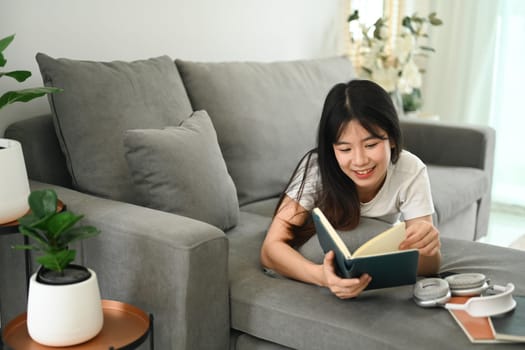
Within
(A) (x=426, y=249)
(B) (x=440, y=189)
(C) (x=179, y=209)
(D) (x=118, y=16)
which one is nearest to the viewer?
(A) (x=426, y=249)

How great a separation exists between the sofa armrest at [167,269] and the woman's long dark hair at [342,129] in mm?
300

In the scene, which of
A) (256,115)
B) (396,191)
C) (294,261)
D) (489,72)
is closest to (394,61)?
(489,72)

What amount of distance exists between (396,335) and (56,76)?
1.19 metres

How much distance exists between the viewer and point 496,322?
1.50 meters

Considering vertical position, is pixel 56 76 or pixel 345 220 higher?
pixel 56 76

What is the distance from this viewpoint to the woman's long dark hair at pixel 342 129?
5.71 ft

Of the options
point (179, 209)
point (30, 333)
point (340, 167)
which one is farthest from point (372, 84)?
point (30, 333)

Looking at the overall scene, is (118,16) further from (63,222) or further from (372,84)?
(63,222)

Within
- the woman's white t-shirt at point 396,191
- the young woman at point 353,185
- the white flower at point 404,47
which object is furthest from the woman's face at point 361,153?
the white flower at point 404,47

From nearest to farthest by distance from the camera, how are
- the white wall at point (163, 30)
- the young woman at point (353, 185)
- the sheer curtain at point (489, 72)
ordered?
the young woman at point (353, 185)
the white wall at point (163, 30)
the sheer curtain at point (489, 72)

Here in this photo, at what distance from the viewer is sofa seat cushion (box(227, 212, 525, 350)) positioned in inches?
59.5

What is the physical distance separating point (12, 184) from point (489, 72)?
3150mm

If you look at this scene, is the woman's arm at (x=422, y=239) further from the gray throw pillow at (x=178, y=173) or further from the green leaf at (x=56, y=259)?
the green leaf at (x=56, y=259)

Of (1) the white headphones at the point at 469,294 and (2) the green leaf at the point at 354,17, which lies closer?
(1) the white headphones at the point at 469,294
